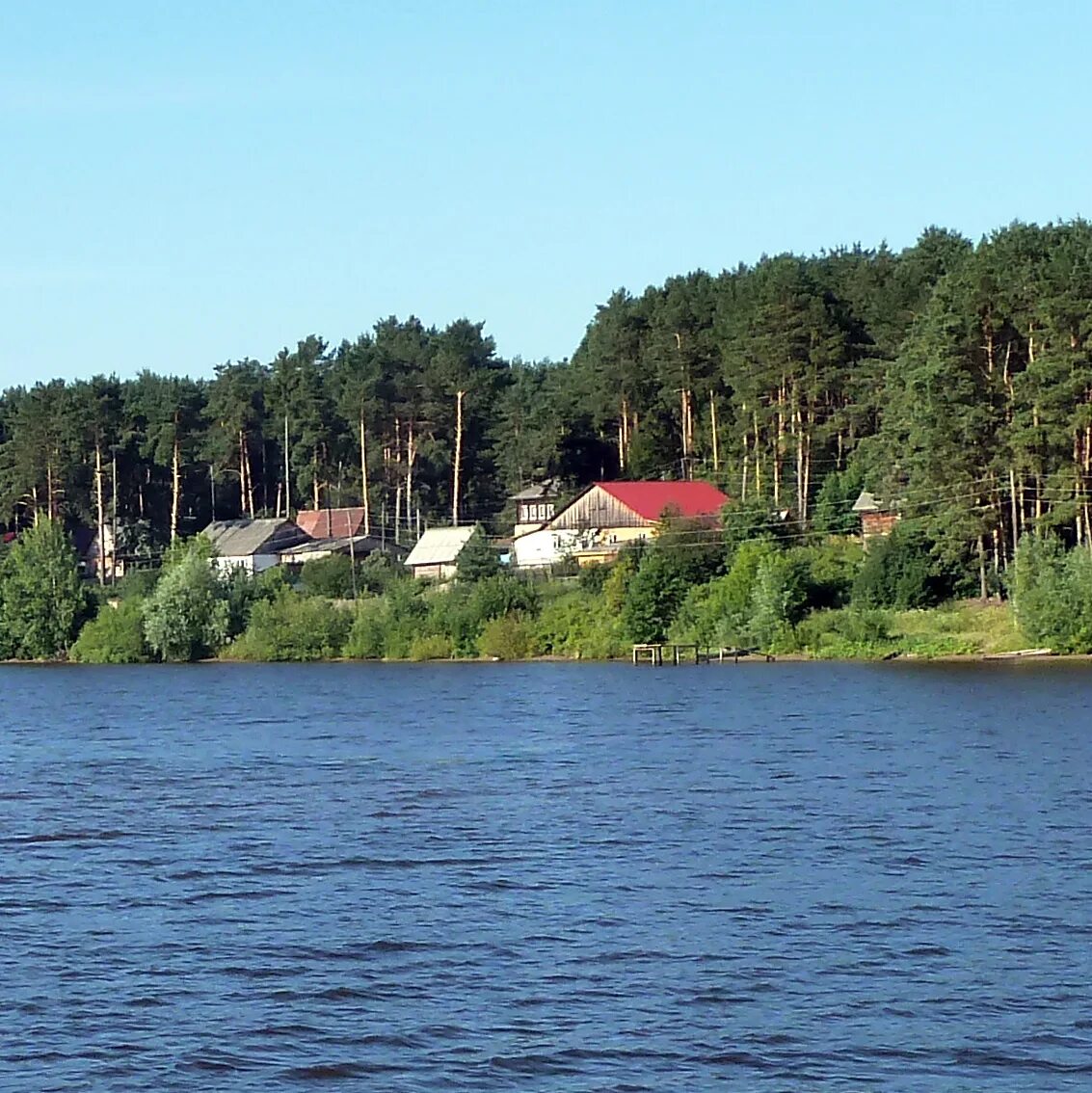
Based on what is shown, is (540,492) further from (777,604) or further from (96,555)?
(777,604)

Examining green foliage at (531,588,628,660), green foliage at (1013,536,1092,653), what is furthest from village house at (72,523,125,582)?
green foliage at (1013,536,1092,653)

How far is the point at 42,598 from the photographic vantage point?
9556cm

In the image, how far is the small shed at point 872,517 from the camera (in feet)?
263

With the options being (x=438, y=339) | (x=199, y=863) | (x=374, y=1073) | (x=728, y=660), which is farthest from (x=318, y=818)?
(x=438, y=339)

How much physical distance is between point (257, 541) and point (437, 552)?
1505 cm

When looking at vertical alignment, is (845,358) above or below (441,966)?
above

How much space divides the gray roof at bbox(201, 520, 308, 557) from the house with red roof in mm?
19676

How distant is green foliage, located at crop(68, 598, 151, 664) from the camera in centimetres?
9100

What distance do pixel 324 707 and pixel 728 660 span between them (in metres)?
23.6

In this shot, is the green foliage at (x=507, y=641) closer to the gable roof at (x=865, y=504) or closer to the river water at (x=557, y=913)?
the gable roof at (x=865, y=504)

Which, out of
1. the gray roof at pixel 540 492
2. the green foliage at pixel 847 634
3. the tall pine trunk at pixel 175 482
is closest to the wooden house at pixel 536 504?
the gray roof at pixel 540 492

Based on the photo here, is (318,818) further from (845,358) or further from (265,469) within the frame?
(265,469)

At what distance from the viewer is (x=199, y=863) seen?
25.3 meters

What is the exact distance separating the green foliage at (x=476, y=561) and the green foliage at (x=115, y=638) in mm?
15695
